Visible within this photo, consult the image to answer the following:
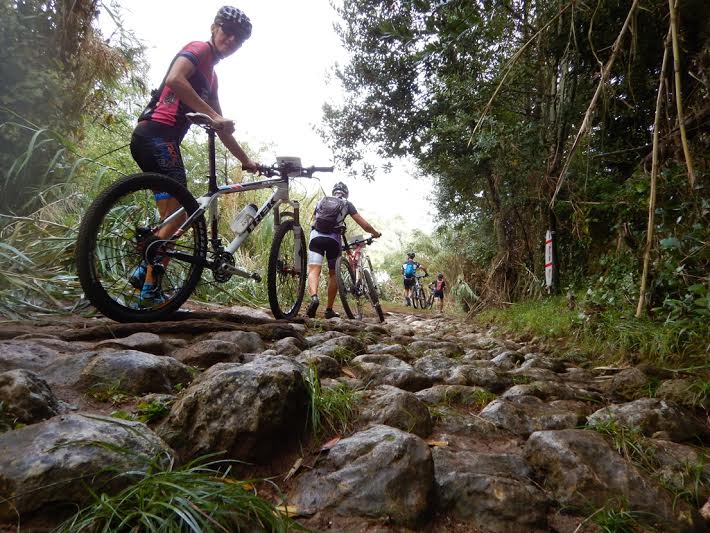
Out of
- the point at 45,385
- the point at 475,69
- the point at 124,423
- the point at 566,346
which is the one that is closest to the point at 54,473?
the point at 124,423

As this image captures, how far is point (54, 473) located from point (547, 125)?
20.1ft

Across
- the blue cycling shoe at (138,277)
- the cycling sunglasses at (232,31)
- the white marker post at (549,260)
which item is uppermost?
the cycling sunglasses at (232,31)

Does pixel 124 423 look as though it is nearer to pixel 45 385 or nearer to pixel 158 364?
pixel 45 385

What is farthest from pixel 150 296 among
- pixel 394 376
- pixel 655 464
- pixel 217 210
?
pixel 655 464

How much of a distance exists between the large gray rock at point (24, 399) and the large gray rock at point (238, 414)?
320 millimetres

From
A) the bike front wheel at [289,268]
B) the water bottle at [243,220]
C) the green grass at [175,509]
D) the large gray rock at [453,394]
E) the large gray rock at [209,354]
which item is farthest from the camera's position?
the bike front wheel at [289,268]

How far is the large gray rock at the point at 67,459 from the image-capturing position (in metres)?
0.95

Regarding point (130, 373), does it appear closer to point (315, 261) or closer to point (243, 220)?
point (243, 220)

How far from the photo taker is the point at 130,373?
175 centimetres

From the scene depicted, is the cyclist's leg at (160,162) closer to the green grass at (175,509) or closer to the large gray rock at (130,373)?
the large gray rock at (130,373)

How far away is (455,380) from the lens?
7.91 feet

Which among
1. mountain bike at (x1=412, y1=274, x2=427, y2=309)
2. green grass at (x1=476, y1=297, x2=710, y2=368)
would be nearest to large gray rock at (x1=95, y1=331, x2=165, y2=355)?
green grass at (x1=476, y1=297, x2=710, y2=368)

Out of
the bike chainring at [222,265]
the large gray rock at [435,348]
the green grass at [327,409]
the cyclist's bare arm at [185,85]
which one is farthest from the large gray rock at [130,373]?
the large gray rock at [435,348]

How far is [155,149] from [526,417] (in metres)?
2.65
